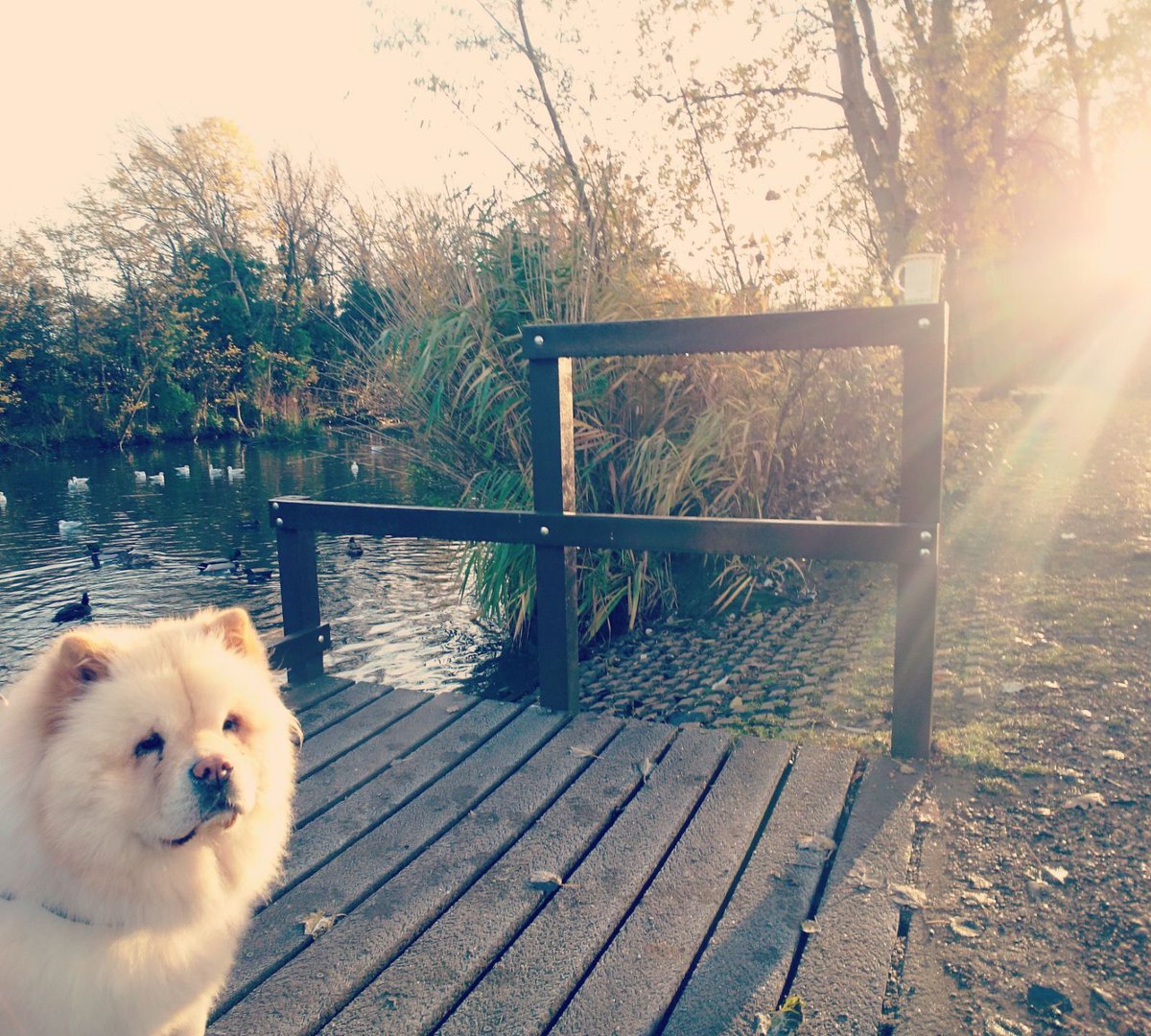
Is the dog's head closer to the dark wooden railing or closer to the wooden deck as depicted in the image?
the wooden deck

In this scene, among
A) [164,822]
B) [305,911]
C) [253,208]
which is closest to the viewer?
[164,822]

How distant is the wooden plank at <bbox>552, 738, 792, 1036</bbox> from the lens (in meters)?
1.81

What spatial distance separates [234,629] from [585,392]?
3.94 metres

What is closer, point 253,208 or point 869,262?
point 869,262

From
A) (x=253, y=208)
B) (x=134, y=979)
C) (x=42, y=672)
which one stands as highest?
(x=253, y=208)

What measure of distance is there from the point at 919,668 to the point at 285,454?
15959mm

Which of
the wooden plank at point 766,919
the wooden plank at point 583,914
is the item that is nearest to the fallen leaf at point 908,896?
the wooden plank at point 766,919

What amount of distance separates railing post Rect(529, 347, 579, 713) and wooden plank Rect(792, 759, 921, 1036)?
4.01ft

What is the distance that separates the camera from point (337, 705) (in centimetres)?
357

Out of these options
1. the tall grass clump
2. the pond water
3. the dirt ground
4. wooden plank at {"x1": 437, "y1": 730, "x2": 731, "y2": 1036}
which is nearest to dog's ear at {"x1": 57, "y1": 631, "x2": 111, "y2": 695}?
wooden plank at {"x1": 437, "y1": 730, "x2": 731, "y2": 1036}

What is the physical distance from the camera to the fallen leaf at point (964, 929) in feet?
6.62

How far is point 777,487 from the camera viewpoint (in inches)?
243

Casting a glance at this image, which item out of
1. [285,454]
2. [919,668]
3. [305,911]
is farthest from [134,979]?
[285,454]

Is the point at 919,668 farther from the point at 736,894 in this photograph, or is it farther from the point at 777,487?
the point at 777,487
